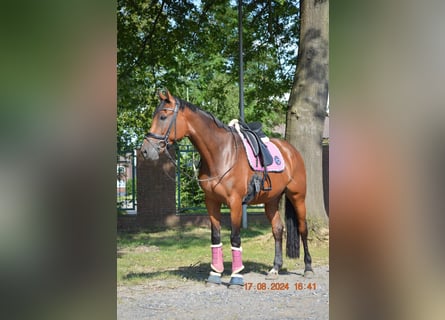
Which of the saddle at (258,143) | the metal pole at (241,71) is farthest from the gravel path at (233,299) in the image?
the saddle at (258,143)

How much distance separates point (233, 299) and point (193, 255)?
0.61 metres

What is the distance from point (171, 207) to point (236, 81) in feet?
5.06

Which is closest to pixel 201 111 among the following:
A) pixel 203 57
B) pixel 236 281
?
pixel 203 57

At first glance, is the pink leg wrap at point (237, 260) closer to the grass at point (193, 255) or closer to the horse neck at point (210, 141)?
the grass at point (193, 255)

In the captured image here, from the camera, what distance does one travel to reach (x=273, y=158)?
15.1 ft

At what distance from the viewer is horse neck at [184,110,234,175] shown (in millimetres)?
4285

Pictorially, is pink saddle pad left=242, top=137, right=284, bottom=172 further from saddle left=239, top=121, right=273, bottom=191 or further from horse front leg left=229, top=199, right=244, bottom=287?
horse front leg left=229, top=199, right=244, bottom=287

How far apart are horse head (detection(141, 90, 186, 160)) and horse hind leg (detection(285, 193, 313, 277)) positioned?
4.42 feet

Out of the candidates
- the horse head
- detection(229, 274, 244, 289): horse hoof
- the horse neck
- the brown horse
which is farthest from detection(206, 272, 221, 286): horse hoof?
the horse head

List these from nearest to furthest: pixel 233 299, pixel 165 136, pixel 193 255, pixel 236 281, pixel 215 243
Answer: pixel 165 136
pixel 233 299
pixel 236 281
pixel 215 243
pixel 193 255

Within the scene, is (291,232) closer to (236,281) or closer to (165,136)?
(236,281)
